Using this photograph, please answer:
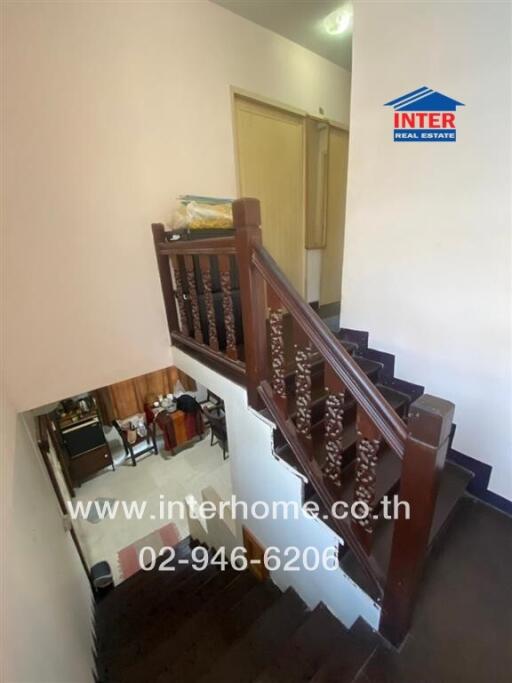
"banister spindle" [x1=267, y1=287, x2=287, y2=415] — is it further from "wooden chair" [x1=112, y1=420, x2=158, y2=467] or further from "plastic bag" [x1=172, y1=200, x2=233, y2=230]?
"wooden chair" [x1=112, y1=420, x2=158, y2=467]

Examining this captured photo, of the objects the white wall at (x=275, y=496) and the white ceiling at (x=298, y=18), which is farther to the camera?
the white ceiling at (x=298, y=18)

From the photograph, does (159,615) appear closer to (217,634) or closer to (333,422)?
(217,634)

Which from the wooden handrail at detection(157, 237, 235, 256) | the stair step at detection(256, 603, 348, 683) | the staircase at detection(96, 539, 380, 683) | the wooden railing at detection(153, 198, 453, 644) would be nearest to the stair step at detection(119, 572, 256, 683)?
the staircase at detection(96, 539, 380, 683)

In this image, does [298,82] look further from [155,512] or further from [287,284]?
[155,512]

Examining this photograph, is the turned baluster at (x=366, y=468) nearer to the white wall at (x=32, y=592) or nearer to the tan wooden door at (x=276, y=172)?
the white wall at (x=32, y=592)

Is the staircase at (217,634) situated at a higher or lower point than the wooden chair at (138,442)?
higher

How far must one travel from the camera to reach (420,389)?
1.87m

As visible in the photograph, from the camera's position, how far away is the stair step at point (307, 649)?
1.30m

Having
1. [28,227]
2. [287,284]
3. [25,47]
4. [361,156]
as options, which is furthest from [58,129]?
[361,156]

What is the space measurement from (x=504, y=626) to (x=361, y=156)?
254 cm

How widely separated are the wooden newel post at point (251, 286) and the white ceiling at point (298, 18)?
6.55ft

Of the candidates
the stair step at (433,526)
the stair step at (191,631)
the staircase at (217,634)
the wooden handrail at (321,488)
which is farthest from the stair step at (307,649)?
the stair step at (191,631)

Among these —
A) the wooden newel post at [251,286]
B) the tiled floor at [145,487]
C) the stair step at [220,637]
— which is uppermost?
the wooden newel post at [251,286]

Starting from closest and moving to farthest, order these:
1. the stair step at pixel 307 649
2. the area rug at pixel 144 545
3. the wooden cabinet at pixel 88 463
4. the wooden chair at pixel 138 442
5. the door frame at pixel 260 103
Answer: the stair step at pixel 307 649 < the door frame at pixel 260 103 < the area rug at pixel 144 545 < the wooden cabinet at pixel 88 463 < the wooden chair at pixel 138 442
